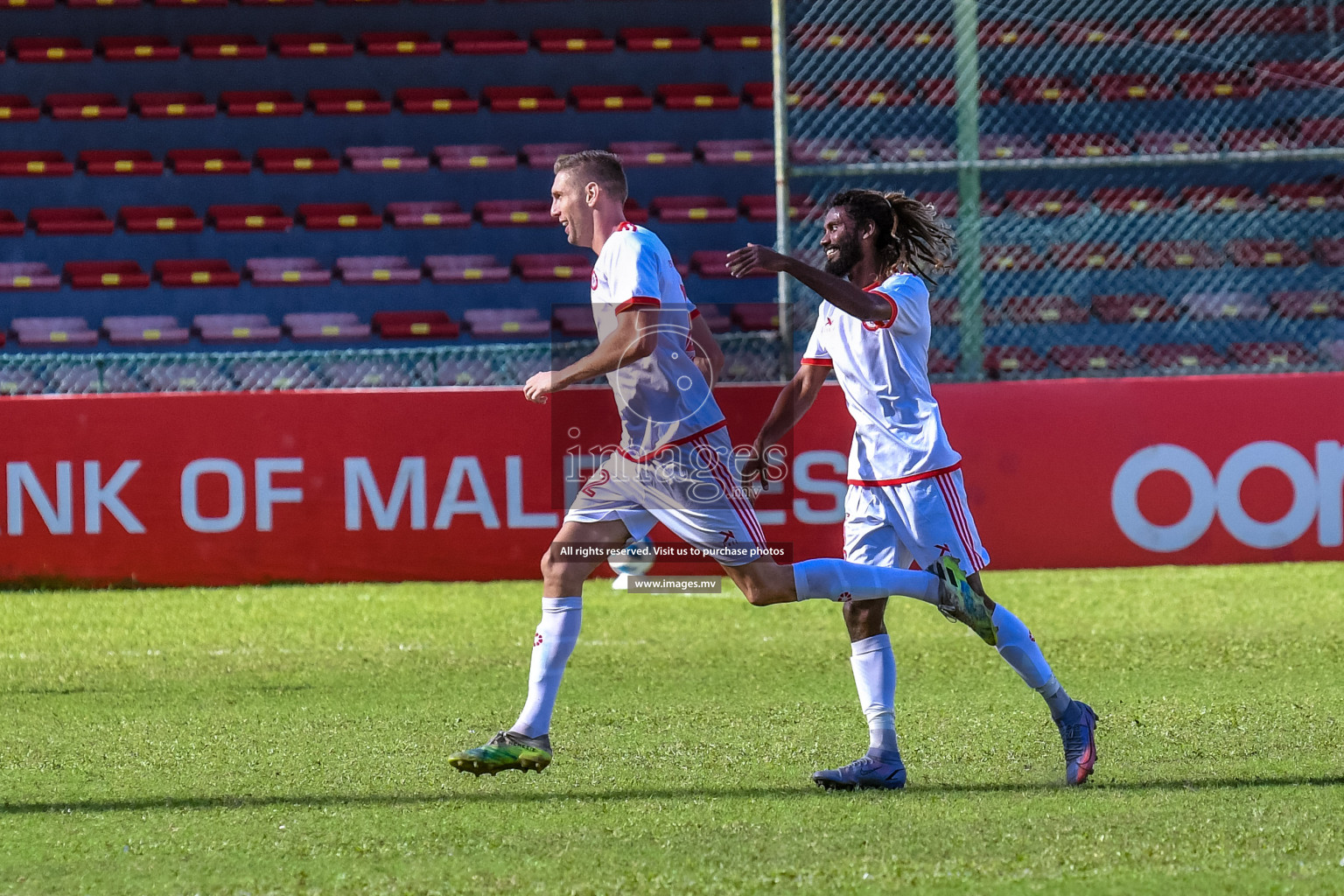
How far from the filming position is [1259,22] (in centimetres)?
1502

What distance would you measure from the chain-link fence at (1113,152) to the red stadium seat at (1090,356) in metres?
0.04

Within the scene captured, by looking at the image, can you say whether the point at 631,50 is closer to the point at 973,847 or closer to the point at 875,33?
the point at 875,33

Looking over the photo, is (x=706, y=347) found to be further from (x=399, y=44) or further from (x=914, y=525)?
(x=399, y=44)

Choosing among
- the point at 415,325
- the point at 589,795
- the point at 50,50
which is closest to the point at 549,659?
the point at 589,795

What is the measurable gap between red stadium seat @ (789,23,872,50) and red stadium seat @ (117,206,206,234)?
677 cm

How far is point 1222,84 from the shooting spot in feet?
49.8

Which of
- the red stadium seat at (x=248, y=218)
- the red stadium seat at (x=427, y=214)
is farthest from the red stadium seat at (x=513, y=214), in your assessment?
the red stadium seat at (x=248, y=218)

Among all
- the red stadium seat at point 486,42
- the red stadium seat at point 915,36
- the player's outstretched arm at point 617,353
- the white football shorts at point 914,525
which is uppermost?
the red stadium seat at point 486,42

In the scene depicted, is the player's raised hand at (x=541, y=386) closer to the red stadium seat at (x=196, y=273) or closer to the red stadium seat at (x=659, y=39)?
the red stadium seat at (x=196, y=273)

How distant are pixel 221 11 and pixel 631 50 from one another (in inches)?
178

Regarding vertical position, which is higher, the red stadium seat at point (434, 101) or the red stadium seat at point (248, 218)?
the red stadium seat at point (434, 101)

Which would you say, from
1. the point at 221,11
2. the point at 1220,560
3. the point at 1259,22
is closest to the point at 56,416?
the point at 1220,560

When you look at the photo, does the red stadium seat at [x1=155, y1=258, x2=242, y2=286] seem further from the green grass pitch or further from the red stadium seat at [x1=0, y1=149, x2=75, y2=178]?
the green grass pitch

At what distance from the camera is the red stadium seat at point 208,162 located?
53.5 ft
